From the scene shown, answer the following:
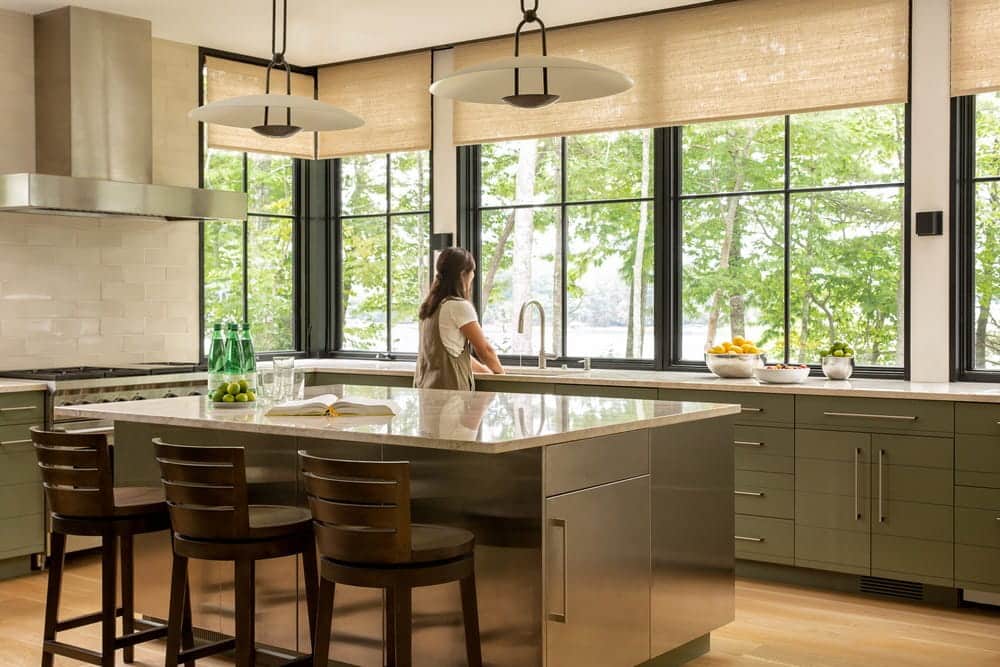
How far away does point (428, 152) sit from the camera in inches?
278

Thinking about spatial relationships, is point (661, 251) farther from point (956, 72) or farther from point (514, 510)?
point (514, 510)

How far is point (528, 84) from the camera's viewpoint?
11.5 ft

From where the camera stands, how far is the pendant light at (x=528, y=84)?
3.33 m

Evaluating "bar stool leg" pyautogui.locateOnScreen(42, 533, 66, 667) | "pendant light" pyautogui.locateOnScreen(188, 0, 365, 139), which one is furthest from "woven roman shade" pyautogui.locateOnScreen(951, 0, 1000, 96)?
"bar stool leg" pyautogui.locateOnScreen(42, 533, 66, 667)

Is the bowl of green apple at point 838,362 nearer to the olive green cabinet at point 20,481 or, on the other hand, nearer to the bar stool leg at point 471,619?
the bar stool leg at point 471,619

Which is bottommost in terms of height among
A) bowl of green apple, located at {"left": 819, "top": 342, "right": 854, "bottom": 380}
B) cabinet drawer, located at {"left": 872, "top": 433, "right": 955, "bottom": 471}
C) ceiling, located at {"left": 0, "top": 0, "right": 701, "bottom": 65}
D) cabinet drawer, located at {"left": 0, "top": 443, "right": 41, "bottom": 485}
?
cabinet drawer, located at {"left": 0, "top": 443, "right": 41, "bottom": 485}

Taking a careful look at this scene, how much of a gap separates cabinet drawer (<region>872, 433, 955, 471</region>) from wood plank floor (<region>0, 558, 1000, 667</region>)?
0.63 metres

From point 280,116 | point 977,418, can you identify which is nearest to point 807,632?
point 977,418

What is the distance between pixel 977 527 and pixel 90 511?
346 cm

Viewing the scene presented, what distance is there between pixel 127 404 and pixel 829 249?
3540mm

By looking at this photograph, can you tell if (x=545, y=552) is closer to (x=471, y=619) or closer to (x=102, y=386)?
A: (x=471, y=619)

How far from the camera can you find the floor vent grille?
15.7 feet

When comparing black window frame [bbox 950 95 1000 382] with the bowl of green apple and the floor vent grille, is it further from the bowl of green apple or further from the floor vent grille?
the floor vent grille

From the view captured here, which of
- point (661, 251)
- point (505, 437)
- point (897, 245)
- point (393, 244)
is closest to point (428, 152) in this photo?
point (393, 244)
